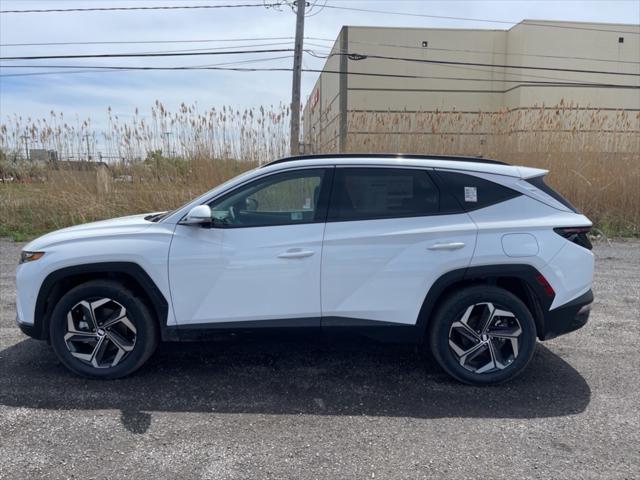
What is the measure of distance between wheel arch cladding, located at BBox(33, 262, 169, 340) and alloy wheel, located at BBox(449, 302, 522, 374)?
2.27 m

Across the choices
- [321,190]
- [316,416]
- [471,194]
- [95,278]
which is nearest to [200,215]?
[321,190]

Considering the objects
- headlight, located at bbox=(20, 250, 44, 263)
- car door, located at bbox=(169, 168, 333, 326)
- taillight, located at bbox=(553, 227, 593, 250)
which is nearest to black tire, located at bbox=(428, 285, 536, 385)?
taillight, located at bbox=(553, 227, 593, 250)

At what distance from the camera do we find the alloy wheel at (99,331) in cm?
390

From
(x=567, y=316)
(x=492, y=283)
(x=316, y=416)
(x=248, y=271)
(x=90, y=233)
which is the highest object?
(x=90, y=233)

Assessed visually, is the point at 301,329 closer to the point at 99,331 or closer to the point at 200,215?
the point at 200,215

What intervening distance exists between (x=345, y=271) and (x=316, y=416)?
1.05m

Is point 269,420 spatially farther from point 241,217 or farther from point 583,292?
point 583,292

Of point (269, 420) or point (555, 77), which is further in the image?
point (555, 77)

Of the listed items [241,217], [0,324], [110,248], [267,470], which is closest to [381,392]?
[267,470]

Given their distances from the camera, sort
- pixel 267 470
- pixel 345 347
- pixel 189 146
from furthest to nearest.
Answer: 1. pixel 189 146
2. pixel 345 347
3. pixel 267 470

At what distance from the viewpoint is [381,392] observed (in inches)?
150

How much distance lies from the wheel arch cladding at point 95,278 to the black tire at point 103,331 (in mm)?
79

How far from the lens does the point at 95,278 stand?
13.1ft

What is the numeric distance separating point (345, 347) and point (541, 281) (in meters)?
1.84
